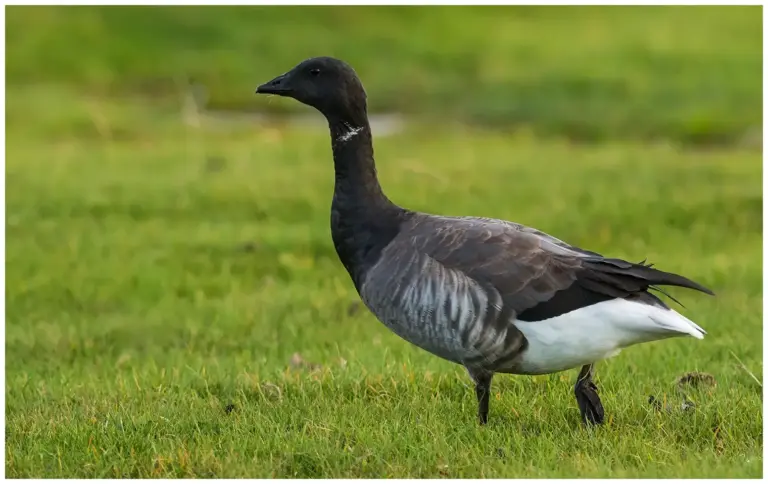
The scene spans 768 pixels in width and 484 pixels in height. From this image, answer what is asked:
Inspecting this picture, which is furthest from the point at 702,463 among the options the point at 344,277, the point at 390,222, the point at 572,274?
the point at 344,277

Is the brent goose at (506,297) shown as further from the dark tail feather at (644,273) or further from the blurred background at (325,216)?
the blurred background at (325,216)

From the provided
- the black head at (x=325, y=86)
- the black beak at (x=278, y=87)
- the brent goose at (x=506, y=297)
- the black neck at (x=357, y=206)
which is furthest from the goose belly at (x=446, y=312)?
the black beak at (x=278, y=87)

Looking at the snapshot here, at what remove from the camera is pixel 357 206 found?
659 cm

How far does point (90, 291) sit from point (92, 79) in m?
14.1

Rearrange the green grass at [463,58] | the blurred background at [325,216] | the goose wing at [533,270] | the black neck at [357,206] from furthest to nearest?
the green grass at [463,58]
the black neck at [357,206]
the blurred background at [325,216]
the goose wing at [533,270]

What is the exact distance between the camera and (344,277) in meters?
11.0

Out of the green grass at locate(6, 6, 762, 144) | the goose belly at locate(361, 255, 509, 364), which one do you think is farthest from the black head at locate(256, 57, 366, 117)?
the green grass at locate(6, 6, 762, 144)

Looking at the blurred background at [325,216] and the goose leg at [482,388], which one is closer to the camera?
the blurred background at [325,216]

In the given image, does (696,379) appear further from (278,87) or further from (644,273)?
(278,87)

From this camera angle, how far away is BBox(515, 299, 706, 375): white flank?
18.4ft

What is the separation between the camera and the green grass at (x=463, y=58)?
20922mm

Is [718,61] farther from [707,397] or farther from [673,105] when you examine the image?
[707,397]

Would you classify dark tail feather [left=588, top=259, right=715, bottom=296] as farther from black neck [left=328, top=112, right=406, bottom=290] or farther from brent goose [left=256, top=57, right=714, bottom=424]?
black neck [left=328, top=112, right=406, bottom=290]

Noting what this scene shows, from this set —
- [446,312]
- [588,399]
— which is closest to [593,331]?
[588,399]
